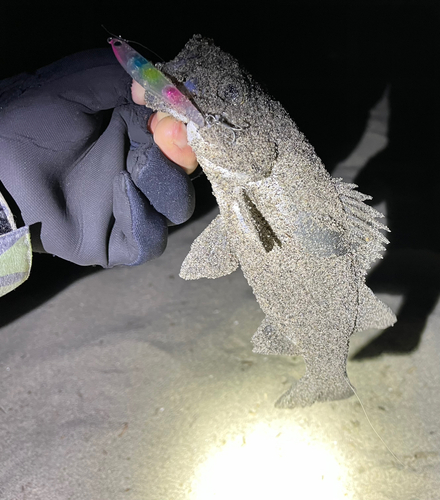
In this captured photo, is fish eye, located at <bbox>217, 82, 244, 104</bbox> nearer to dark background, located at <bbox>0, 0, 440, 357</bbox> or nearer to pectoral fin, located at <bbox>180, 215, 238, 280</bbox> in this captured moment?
pectoral fin, located at <bbox>180, 215, 238, 280</bbox>

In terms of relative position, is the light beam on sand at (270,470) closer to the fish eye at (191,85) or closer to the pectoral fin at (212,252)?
the pectoral fin at (212,252)

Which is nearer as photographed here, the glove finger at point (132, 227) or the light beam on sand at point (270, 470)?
the glove finger at point (132, 227)

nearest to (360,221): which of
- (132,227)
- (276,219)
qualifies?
(276,219)

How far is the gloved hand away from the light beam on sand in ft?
3.49

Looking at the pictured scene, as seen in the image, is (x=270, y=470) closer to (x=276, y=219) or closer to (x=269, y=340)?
(x=269, y=340)

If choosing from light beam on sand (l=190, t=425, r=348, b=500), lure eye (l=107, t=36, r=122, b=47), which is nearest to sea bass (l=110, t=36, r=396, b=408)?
lure eye (l=107, t=36, r=122, b=47)

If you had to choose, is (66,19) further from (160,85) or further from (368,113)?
(368,113)

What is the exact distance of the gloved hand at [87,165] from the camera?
4.92 ft

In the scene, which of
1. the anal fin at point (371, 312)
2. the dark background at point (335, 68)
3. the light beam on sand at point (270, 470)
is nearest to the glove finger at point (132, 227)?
the anal fin at point (371, 312)

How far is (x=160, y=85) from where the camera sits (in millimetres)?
1279

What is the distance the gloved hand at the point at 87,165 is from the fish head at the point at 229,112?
30 centimetres

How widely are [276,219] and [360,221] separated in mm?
291

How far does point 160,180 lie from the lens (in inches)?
62.0

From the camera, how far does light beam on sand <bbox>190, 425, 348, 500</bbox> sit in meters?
1.91
